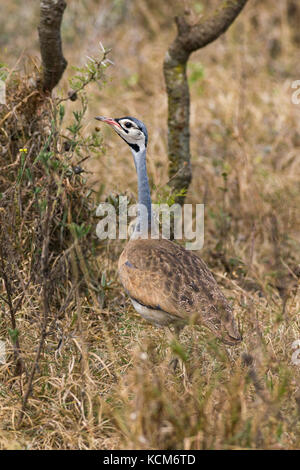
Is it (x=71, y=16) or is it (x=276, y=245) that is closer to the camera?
(x=276, y=245)

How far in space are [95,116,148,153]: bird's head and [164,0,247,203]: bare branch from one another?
954 millimetres

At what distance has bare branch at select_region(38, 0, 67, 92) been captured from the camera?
452 centimetres

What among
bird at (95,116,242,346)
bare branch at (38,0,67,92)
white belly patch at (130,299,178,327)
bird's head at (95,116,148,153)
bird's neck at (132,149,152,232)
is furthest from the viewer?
bare branch at (38,0,67,92)

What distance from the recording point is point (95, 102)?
8.25 meters

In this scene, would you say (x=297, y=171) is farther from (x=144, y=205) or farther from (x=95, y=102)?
(x=144, y=205)

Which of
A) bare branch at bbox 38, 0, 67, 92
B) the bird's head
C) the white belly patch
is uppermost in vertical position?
bare branch at bbox 38, 0, 67, 92

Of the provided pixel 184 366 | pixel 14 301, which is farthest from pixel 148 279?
pixel 14 301

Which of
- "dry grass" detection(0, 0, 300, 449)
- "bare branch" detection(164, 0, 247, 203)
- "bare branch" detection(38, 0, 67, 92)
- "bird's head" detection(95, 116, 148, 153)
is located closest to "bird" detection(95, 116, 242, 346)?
"bird's head" detection(95, 116, 148, 153)

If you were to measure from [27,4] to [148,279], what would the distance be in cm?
771

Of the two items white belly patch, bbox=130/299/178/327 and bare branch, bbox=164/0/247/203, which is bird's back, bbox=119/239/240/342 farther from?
bare branch, bbox=164/0/247/203

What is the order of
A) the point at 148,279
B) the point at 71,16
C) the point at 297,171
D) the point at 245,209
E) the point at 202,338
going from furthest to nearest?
the point at 71,16, the point at 297,171, the point at 245,209, the point at 202,338, the point at 148,279

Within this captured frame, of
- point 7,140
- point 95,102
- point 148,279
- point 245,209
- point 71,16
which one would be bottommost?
point 148,279

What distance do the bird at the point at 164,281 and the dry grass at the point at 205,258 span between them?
17 centimetres

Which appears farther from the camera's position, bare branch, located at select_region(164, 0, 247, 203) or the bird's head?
bare branch, located at select_region(164, 0, 247, 203)
